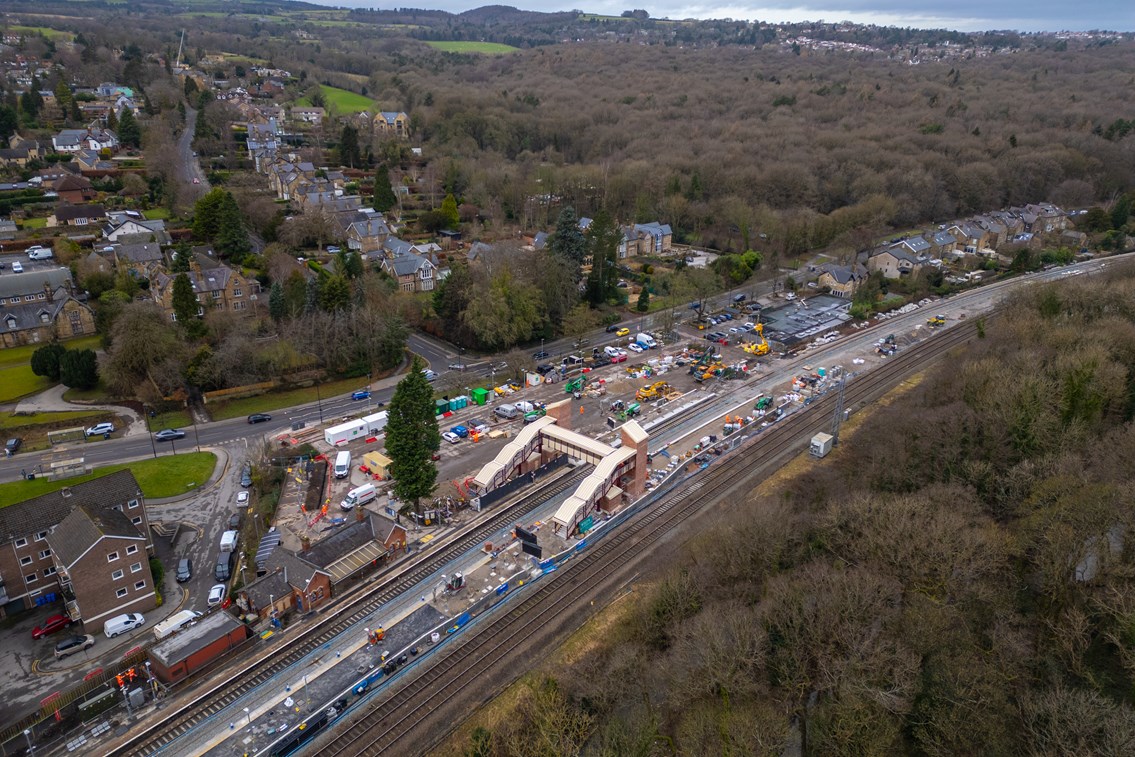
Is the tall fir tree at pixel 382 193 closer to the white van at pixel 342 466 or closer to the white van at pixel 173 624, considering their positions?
the white van at pixel 342 466

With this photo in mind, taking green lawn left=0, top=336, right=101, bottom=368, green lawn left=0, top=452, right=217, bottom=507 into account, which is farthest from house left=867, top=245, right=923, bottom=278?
green lawn left=0, top=336, right=101, bottom=368

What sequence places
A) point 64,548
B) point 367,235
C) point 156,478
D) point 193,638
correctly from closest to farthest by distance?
point 193,638 → point 64,548 → point 156,478 → point 367,235

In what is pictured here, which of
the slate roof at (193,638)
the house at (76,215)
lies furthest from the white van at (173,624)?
the house at (76,215)

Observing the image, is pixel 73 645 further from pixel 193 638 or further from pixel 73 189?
pixel 73 189

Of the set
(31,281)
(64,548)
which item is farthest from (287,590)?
(31,281)

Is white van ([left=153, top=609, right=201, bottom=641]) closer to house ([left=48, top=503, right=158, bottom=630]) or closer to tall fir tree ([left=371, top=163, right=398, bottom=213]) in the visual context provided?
house ([left=48, top=503, right=158, bottom=630])

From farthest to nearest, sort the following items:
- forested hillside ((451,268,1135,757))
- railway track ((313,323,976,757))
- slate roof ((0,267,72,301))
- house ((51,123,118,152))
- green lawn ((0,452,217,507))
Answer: house ((51,123,118,152)) → slate roof ((0,267,72,301)) → green lawn ((0,452,217,507)) → railway track ((313,323,976,757)) → forested hillside ((451,268,1135,757))
